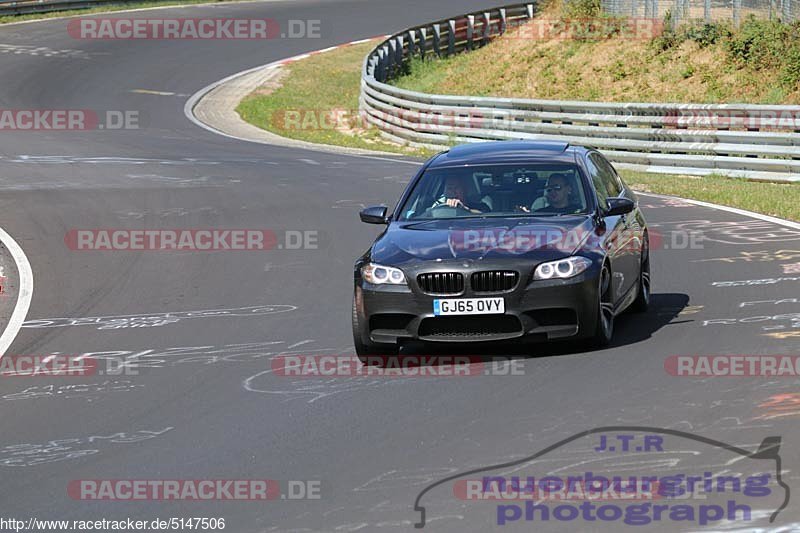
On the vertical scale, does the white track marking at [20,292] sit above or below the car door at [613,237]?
below

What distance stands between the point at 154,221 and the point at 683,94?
19.2m

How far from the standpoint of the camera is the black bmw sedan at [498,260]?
984 cm

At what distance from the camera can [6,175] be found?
24.8m

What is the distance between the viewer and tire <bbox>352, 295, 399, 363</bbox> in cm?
1016

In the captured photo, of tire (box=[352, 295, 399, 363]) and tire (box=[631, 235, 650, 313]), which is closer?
tire (box=[352, 295, 399, 363])

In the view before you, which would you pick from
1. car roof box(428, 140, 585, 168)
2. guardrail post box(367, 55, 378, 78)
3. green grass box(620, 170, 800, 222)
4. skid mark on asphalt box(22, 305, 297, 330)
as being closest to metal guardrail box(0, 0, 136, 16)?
guardrail post box(367, 55, 378, 78)

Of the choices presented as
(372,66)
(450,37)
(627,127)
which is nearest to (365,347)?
(627,127)

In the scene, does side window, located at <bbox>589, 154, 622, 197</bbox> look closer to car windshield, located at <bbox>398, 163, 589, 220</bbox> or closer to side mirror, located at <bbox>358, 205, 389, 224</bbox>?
car windshield, located at <bbox>398, 163, 589, 220</bbox>

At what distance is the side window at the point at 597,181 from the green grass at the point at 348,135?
21.8ft

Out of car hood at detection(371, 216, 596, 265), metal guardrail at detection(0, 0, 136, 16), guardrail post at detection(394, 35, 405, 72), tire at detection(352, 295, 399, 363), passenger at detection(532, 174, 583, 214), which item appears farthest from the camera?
metal guardrail at detection(0, 0, 136, 16)

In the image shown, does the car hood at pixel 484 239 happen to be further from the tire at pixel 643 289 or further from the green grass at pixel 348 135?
the green grass at pixel 348 135

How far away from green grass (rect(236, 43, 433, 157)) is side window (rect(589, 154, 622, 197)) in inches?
683

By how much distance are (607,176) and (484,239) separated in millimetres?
2316

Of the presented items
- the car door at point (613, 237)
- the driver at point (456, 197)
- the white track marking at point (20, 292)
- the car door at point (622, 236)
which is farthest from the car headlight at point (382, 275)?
the white track marking at point (20, 292)
